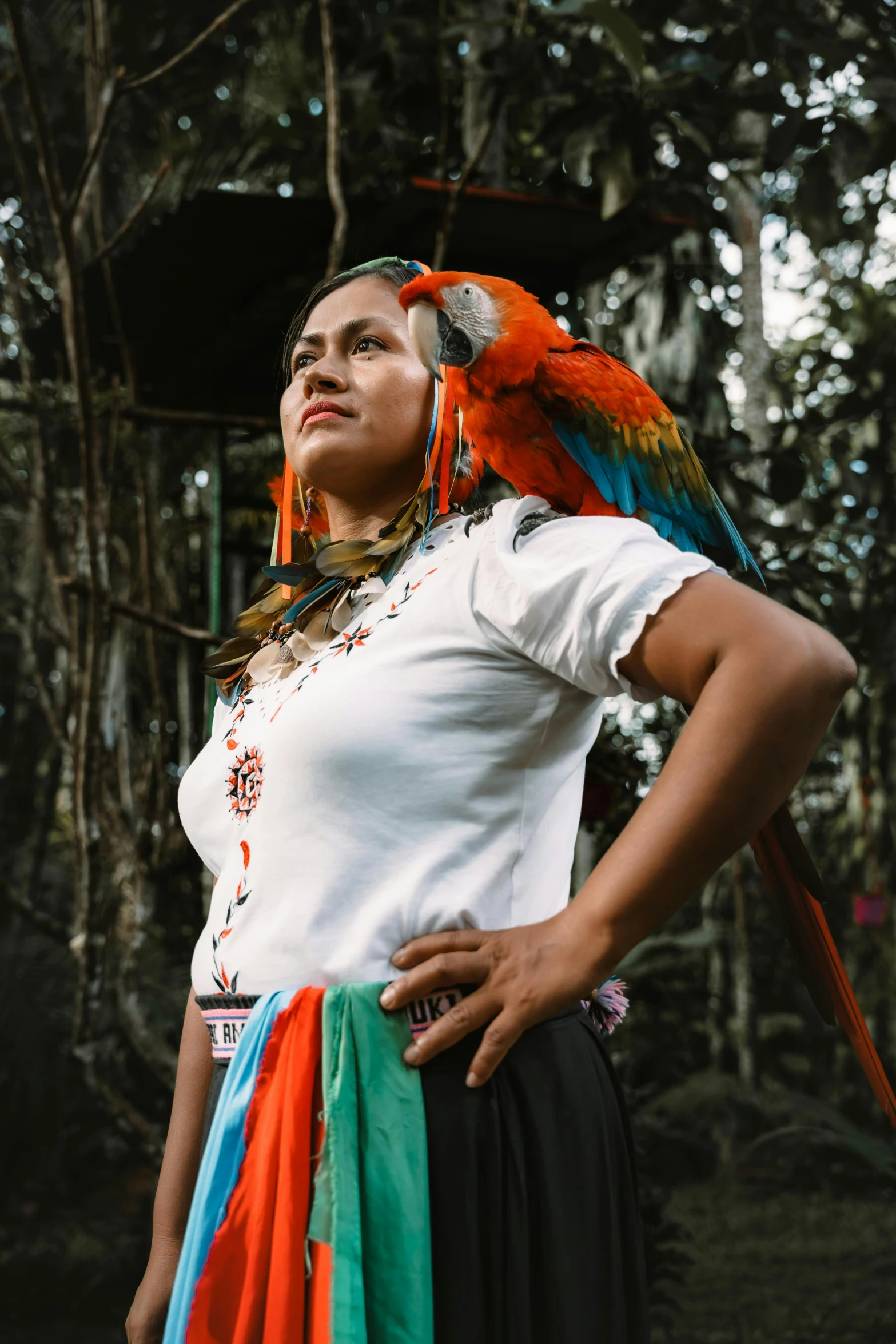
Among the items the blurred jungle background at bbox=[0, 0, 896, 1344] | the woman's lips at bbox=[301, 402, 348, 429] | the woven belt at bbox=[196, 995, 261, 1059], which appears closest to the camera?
the woven belt at bbox=[196, 995, 261, 1059]

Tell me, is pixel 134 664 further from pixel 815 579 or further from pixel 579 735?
pixel 579 735

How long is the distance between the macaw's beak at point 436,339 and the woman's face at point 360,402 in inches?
0.4

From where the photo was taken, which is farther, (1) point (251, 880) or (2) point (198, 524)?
(2) point (198, 524)

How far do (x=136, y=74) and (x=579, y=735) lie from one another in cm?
244

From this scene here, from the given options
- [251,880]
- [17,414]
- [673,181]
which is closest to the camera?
[251,880]

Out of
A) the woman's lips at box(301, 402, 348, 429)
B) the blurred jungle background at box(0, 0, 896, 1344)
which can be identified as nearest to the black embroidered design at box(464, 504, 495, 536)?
Answer: the woman's lips at box(301, 402, 348, 429)

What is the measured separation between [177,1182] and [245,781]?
0.35 m

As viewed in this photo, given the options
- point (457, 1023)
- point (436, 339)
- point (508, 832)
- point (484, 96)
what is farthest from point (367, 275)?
point (484, 96)

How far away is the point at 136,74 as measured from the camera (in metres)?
2.43

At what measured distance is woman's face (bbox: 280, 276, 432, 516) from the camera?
0.75 metres

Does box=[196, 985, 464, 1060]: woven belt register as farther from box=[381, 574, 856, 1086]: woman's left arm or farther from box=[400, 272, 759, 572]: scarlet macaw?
box=[400, 272, 759, 572]: scarlet macaw

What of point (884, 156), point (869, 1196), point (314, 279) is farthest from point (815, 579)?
point (869, 1196)

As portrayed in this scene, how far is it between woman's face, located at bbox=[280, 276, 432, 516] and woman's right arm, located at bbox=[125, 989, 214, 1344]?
425 millimetres

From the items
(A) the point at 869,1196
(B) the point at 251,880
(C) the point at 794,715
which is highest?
(C) the point at 794,715
